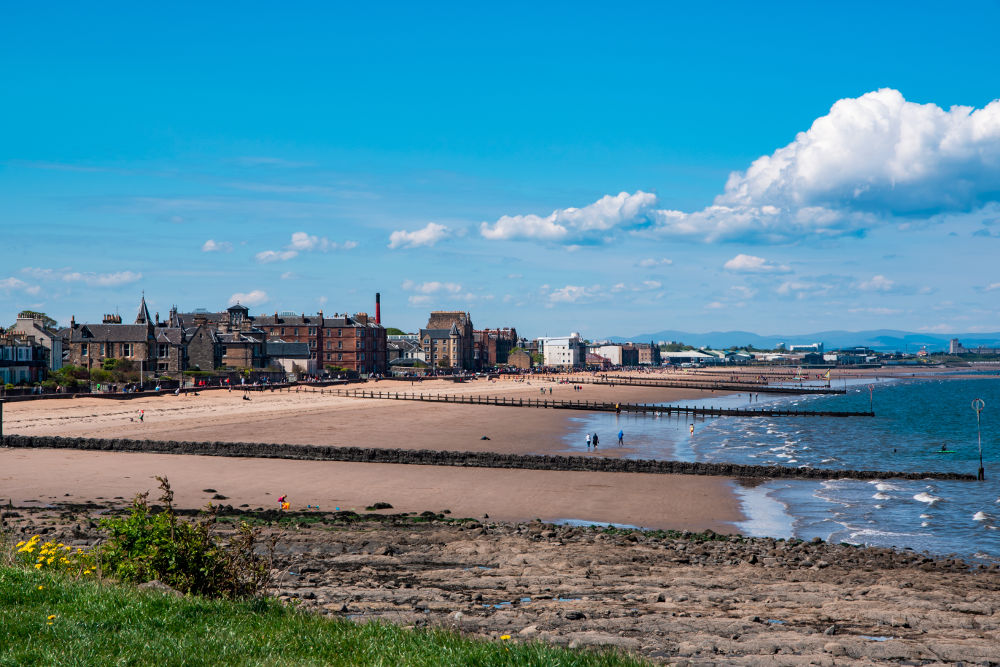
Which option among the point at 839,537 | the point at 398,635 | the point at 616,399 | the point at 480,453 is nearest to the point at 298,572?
the point at 398,635

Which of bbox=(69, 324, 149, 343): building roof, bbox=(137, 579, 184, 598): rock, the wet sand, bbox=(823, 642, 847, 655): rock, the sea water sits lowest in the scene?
the sea water

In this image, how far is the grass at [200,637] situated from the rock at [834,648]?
178 inches

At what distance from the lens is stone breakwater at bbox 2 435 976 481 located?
42031mm

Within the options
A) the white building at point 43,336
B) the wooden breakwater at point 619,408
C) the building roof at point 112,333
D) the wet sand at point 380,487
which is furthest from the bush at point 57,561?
the building roof at point 112,333

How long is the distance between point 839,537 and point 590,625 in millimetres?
16048

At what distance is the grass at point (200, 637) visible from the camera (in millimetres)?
8914

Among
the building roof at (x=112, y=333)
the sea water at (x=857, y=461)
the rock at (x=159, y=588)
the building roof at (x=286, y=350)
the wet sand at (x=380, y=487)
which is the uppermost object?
the building roof at (x=112, y=333)

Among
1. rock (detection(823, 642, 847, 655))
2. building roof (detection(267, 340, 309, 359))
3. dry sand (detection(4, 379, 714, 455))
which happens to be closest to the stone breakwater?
dry sand (detection(4, 379, 714, 455))

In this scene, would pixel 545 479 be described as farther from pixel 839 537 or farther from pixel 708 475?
pixel 839 537

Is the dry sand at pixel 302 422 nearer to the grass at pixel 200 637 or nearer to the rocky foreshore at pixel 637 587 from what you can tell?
the rocky foreshore at pixel 637 587

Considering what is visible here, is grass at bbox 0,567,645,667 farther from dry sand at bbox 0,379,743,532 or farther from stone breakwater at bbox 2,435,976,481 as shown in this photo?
stone breakwater at bbox 2,435,976,481

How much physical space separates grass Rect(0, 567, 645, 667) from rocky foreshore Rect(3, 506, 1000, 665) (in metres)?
2.64

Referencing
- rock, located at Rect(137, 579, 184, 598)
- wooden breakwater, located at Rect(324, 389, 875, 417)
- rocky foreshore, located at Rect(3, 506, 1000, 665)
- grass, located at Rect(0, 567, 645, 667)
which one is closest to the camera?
grass, located at Rect(0, 567, 645, 667)

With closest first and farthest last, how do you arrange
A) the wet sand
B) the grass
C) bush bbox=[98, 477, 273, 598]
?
the grass
bush bbox=[98, 477, 273, 598]
the wet sand
